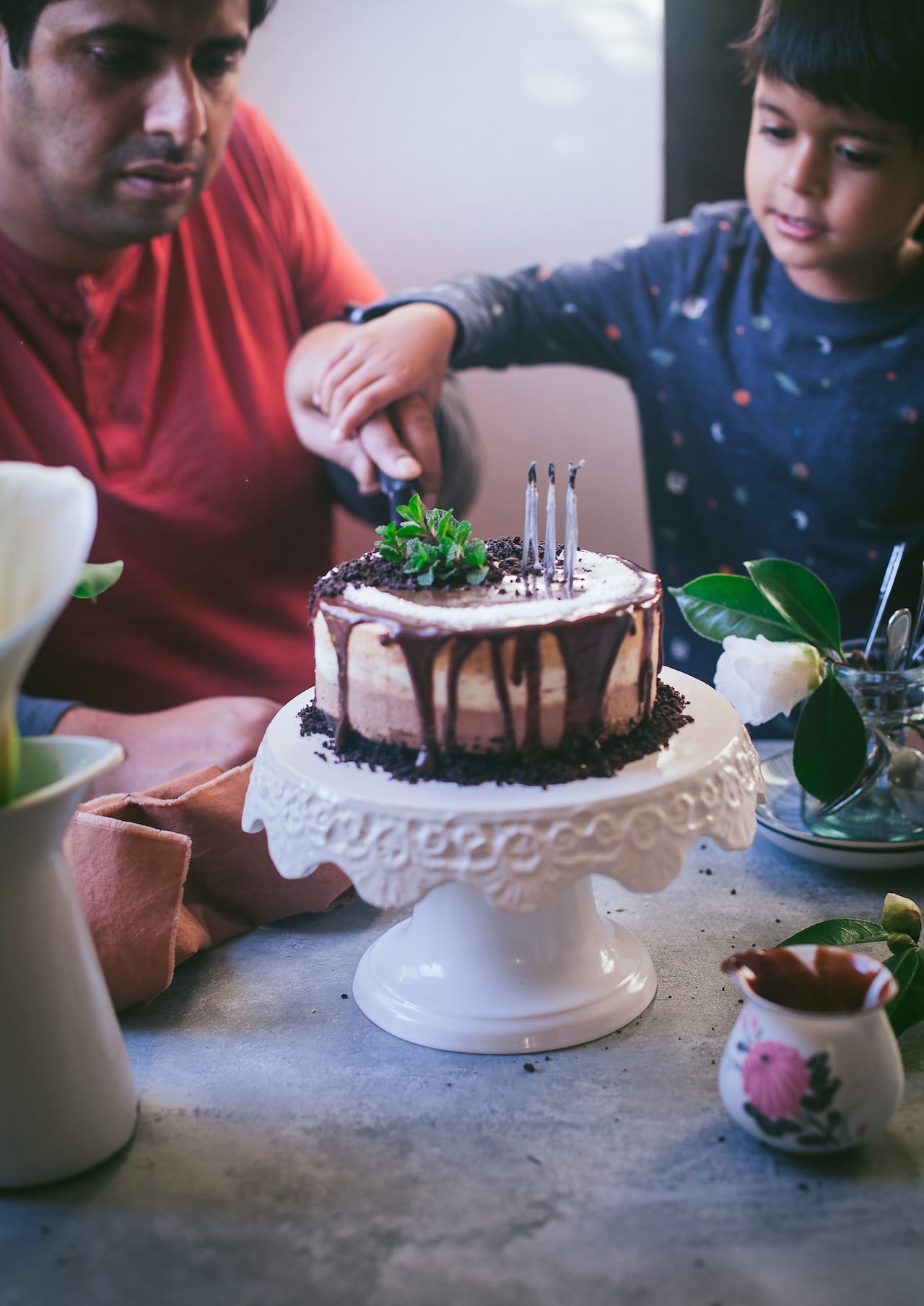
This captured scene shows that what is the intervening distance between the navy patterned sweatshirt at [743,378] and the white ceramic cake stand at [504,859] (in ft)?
2.37

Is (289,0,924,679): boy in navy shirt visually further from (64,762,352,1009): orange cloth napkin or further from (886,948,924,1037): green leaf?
(886,948,924,1037): green leaf

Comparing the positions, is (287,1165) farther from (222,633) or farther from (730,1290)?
(222,633)

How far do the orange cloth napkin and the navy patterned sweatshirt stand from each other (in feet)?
2.99

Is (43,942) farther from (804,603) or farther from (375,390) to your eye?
(375,390)

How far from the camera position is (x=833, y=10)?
1716 millimetres

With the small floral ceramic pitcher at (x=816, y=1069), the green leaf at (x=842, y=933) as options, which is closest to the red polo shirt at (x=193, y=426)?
the green leaf at (x=842, y=933)

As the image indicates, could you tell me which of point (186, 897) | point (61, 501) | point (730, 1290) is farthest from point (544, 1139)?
point (61, 501)

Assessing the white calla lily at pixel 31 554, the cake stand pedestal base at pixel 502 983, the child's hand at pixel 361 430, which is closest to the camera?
the white calla lily at pixel 31 554

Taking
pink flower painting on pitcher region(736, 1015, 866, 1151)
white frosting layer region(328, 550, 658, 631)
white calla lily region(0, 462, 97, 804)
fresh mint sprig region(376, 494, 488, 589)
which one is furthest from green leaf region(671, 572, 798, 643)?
white calla lily region(0, 462, 97, 804)

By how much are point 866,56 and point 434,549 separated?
3.74ft

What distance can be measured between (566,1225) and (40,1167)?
17.2 inches

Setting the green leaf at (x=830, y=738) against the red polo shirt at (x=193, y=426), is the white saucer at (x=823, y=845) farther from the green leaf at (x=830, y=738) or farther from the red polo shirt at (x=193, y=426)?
the red polo shirt at (x=193, y=426)

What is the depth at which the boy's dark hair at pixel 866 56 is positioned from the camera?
5.53 ft

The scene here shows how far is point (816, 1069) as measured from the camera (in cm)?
90
